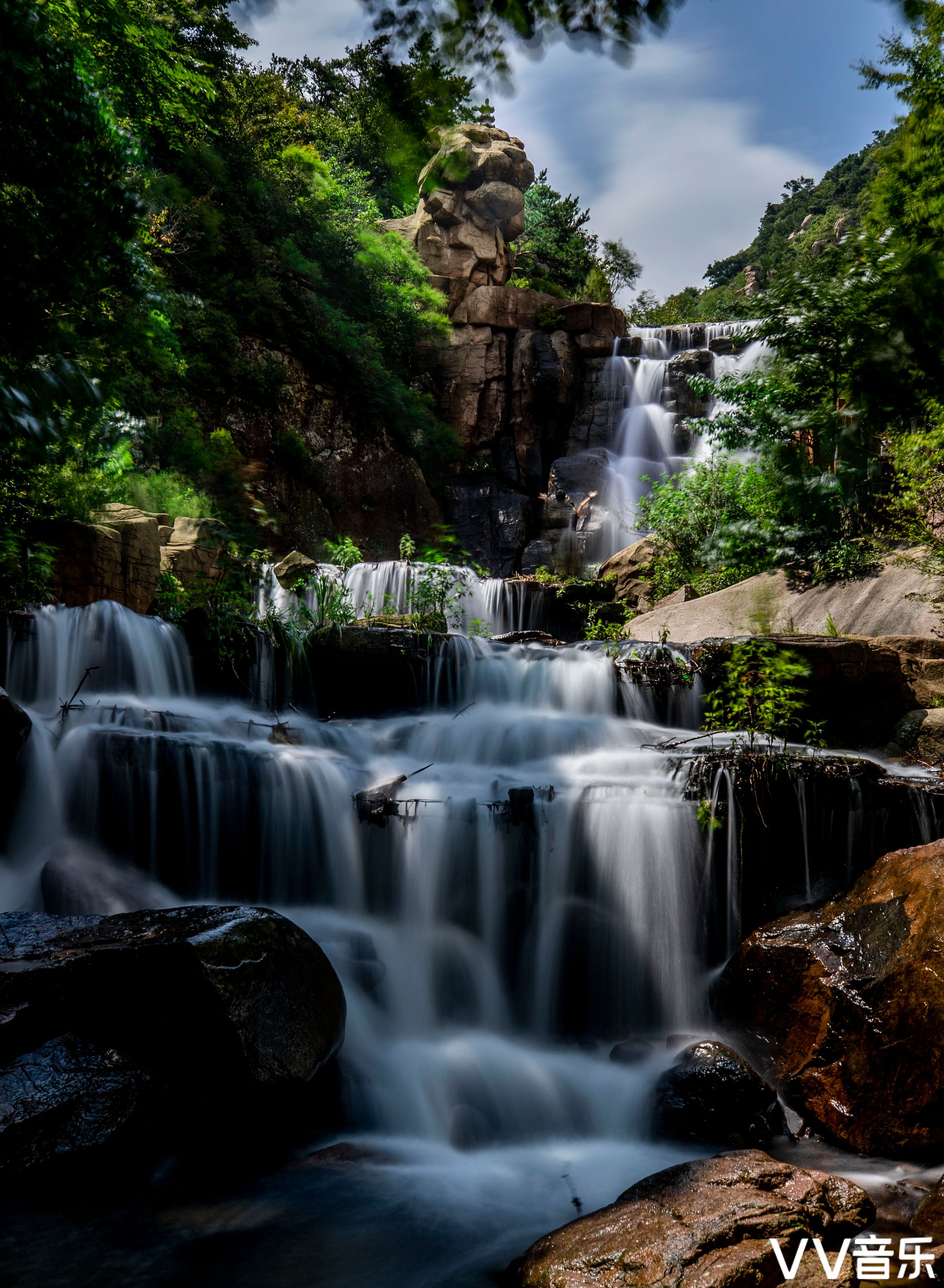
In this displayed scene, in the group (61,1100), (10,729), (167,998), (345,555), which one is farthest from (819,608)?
(61,1100)

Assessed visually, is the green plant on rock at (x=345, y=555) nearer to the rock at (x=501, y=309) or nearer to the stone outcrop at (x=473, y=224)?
the rock at (x=501, y=309)

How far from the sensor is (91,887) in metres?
5.02

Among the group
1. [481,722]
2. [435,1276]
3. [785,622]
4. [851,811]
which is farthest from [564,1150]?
[785,622]

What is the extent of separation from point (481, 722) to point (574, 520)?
38.9 feet

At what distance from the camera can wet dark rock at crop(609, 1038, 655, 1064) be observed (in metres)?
4.59

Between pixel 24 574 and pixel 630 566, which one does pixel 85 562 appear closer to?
pixel 24 574

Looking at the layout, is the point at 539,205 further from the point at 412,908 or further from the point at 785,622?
the point at 412,908

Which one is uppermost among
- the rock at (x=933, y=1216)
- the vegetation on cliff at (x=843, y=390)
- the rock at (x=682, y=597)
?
the vegetation on cliff at (x=843, y=390)

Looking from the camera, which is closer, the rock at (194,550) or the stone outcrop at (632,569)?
the rock at (194,550)

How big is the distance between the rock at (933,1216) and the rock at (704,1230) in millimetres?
180

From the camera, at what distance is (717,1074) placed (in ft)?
13.1

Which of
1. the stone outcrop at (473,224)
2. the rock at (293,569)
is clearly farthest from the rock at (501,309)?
the rock at (293,569)

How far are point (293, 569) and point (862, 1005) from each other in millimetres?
9590

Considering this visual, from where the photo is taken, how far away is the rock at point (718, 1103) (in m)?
3.88
